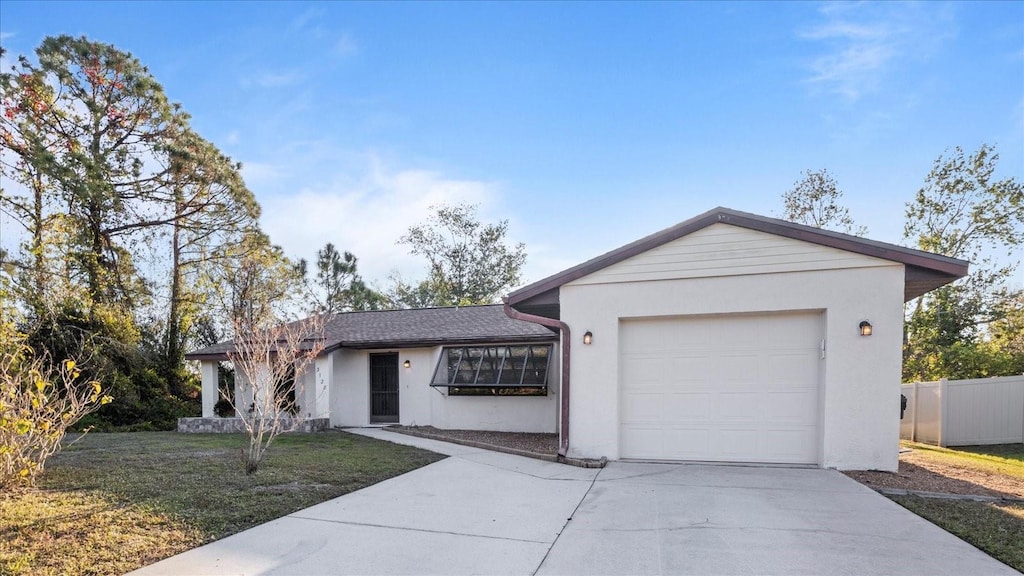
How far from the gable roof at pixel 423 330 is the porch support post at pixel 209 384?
0.41m

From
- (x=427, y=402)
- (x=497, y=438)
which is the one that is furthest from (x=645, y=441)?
(x=427, y=402)

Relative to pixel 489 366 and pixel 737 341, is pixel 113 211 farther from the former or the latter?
pixel 737 341

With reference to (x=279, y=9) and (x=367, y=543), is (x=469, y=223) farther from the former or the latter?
(x=367, y=543)

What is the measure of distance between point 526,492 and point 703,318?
3.71m

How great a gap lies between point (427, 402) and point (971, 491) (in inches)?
416

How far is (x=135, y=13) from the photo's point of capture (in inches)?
398

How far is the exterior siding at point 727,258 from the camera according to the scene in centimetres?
686

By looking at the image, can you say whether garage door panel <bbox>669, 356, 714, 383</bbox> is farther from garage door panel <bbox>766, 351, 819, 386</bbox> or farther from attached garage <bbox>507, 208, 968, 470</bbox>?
garage door panel <bbox>766, 351, 819, 386</bbox>

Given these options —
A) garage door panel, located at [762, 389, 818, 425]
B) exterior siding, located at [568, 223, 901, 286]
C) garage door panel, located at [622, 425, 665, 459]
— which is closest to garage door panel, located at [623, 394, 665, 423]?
garage door panel, located at [622, 425, 665, 459]

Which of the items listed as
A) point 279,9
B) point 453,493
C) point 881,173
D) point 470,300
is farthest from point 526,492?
point 470,300

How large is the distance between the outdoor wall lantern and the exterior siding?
0.78m

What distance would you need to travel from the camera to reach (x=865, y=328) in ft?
21.5

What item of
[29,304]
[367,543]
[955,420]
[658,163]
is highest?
[658,163]

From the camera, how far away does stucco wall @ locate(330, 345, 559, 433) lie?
1200 cm
